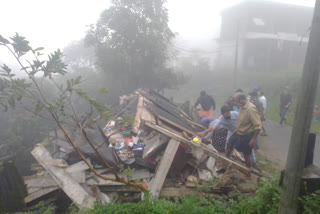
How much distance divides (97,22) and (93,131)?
976cm

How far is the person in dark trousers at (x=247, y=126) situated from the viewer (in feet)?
12.4

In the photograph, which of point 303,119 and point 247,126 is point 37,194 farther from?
point 303,119

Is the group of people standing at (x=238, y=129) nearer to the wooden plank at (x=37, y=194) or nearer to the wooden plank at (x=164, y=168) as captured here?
the wooden plank at (x=164, y=168)

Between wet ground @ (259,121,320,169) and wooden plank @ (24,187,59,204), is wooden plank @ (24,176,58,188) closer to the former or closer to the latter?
wooden plank @ (24,187,59,204)

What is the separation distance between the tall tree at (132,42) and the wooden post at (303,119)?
11.3 meters

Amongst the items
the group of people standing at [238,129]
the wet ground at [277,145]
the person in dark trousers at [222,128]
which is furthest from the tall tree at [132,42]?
the person in dark trousers at [222,128]

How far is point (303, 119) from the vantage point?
5.39 feet

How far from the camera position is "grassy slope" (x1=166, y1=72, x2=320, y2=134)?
11873 mm

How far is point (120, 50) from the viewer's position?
1223 cm

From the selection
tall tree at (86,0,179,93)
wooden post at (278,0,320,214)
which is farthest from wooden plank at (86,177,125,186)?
tall tree at (86,0,179,93)

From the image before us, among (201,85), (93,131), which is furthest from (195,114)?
(201,85)

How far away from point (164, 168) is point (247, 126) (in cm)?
172

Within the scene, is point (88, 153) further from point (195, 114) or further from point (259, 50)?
point (259, 50)

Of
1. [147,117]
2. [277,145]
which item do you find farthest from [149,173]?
[277,145]
